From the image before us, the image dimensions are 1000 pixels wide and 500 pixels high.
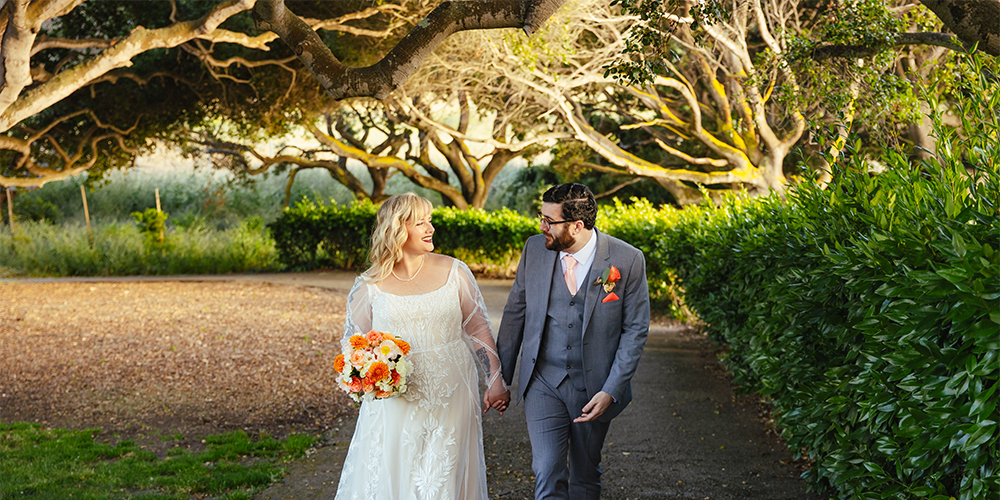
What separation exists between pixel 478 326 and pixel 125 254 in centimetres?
1909

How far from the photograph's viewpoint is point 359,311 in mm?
4172

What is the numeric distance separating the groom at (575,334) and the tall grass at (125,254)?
1874 centimetres

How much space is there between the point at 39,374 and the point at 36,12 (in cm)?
399

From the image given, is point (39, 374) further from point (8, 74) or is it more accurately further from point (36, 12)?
point (36, 12)

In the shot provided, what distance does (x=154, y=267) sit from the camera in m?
20.5

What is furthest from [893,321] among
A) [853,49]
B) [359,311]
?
[853,49]

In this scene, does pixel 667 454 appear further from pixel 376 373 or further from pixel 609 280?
pixel 376 373

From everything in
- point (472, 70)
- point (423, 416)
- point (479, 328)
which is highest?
point (472, 70)

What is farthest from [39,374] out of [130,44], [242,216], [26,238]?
[242,216]

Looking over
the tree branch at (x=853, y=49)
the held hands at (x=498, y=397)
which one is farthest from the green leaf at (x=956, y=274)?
the tree branch at (x=853, y=49)

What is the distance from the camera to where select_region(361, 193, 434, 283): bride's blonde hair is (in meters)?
3.96

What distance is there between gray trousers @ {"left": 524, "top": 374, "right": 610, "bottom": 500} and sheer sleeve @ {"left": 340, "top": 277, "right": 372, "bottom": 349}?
0.96 metres

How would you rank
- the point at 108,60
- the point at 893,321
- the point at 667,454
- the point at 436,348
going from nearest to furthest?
1. the point at 893,321
2. the point at 436,348
3. the point at 667,454
4. the point at 108,60

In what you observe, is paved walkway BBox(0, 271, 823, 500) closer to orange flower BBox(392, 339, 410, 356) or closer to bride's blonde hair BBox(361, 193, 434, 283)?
orange flower BBox(392, 339, 410, 356)
